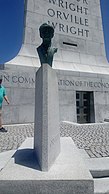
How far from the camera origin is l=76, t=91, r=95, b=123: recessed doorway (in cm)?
954

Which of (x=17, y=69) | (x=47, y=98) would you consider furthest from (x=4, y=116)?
(x=47, y=98)

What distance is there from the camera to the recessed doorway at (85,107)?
9.54m

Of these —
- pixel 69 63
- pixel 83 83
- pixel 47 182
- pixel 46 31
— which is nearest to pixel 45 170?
pixel 47 182

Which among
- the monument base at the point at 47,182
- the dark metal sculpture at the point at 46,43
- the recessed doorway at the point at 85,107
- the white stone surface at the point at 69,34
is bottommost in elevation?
the monument base at the point at 47,182

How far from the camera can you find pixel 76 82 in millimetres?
9250

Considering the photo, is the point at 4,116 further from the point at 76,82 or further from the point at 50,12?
the point at 50,12

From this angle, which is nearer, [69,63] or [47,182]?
[47,182]

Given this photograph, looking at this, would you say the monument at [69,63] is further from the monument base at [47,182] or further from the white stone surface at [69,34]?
the monument base at [47,182]

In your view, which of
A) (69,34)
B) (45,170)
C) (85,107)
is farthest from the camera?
(69,34)

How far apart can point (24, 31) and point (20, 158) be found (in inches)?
328

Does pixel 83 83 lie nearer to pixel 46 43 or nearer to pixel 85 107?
pixel 85 107

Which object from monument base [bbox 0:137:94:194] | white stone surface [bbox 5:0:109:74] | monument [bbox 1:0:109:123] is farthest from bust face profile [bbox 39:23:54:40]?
white stone surface [bbox 5:0:109:74]

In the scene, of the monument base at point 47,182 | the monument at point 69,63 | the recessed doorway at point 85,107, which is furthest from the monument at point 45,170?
the recessed doorway at point 85,107

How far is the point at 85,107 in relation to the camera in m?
9.81
